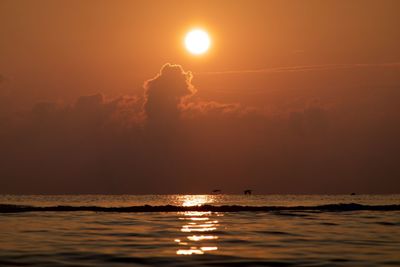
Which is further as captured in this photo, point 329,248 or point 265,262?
point 329,248

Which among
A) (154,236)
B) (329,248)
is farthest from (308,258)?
(154,236)

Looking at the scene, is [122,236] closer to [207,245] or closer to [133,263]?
[207,245]

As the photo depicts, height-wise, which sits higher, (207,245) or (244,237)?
(244,237)

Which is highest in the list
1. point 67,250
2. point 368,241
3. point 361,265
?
point 368,241

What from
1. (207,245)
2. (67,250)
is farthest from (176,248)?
(67,250)

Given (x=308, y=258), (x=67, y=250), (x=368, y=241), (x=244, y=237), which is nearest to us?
(x=308, y=258)

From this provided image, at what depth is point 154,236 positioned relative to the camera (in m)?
39.3

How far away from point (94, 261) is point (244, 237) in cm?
1453

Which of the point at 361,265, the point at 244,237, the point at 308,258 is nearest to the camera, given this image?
the point at 361,265

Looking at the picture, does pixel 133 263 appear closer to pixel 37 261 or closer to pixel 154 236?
pixel 37 261

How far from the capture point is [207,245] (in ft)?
107

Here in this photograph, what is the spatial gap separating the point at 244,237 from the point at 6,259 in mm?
16246

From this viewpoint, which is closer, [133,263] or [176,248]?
[133,263]

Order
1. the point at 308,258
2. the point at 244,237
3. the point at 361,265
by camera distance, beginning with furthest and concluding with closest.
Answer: the point at 244,237 → the point at 308,258 → the point at 361,265
